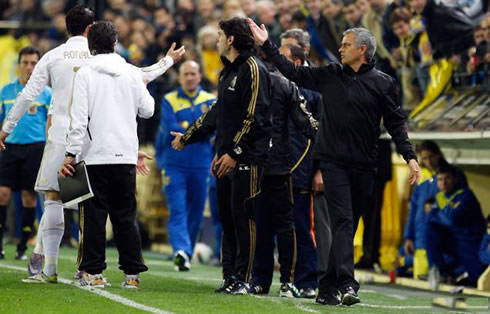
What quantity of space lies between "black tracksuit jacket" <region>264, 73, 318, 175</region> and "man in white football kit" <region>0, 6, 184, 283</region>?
1045 mm

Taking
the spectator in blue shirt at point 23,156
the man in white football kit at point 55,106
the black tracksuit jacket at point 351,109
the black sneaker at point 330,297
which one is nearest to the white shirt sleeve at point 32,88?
the man in white football kit at point 55,106

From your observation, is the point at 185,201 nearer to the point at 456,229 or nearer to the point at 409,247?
the point at 409,247

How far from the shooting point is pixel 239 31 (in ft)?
37.6

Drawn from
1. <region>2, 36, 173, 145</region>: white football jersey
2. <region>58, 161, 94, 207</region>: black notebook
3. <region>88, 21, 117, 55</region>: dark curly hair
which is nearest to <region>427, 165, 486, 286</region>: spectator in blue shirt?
<region>2, 36, 173, 145</region>: white football jersey

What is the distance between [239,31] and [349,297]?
7.70 feet

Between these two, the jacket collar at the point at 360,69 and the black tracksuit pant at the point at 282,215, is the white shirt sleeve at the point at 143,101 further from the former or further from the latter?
the jacket collar at the point at 360,69

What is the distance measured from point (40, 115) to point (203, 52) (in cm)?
517

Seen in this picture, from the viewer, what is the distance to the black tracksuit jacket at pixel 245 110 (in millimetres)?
11320

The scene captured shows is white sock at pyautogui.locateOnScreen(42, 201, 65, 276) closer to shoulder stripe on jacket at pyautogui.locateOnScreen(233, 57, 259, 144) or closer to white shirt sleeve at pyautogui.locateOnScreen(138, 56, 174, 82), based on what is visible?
white shirt sleeve at pyautogui.locateOnScreen(138, 56, 174, 82)

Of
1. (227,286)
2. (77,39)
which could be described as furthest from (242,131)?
(77,39)

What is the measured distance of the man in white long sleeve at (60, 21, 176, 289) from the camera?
11.2 m

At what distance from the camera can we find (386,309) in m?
11.3

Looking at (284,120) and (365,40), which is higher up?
(365,40)

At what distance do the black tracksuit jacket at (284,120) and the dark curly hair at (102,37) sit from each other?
4.49 feet
